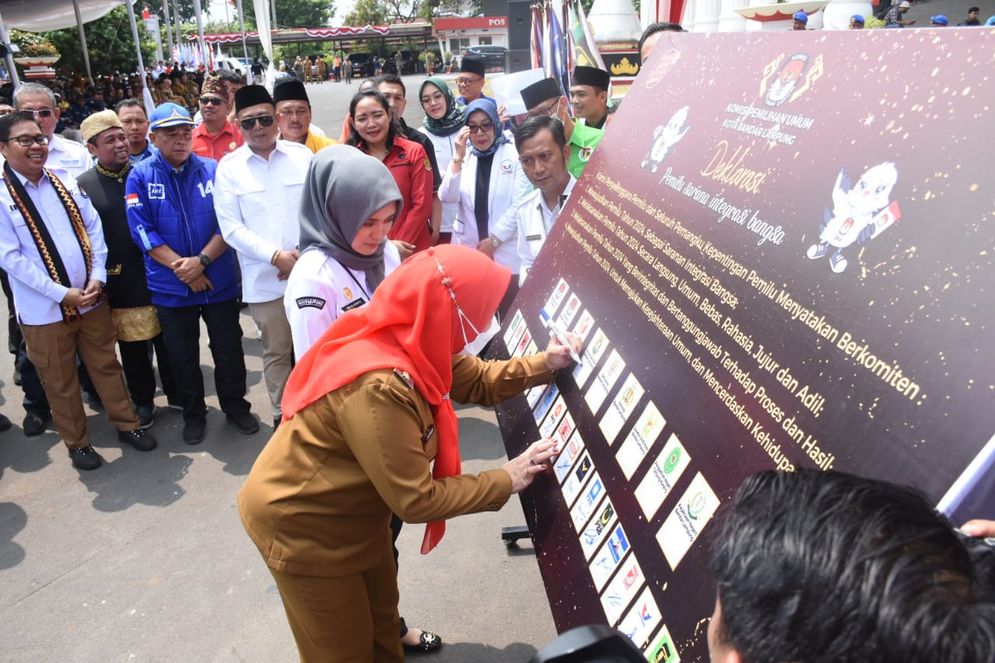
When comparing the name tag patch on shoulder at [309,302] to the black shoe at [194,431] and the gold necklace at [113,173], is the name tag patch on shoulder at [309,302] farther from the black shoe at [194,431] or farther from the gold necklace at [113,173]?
the gold necklace at [113,173]

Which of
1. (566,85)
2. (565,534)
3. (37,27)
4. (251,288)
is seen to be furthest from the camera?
(37,27)

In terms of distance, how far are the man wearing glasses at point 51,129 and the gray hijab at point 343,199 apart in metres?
3.40

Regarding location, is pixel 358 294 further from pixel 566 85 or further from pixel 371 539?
pixel 566 85

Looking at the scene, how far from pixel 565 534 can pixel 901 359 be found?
904 mm

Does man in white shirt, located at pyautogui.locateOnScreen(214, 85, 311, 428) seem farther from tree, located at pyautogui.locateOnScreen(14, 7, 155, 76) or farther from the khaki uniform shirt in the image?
tree, located at pyautogui.locateOnScreen(14, 7, 155, 76)

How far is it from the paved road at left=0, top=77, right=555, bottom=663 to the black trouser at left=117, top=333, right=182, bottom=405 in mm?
422

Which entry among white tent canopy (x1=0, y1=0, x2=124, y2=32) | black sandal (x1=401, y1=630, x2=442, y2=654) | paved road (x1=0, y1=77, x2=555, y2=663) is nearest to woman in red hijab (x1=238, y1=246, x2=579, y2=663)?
black sandal (x1=401, y1=630, x2=442, y2=654)

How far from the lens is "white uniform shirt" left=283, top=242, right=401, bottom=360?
→ 2412 mm

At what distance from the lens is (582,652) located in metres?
0.92

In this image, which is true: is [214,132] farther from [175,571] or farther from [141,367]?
[175,571]

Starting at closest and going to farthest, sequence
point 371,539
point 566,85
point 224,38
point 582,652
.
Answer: point 582,652 → point 371,539 → point 566,85 → point 224,38

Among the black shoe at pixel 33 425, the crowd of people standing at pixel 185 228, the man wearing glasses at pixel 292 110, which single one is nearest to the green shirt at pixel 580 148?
the crowd of people standing at pixel 185 228

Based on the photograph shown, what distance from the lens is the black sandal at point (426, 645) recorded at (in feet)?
9.11

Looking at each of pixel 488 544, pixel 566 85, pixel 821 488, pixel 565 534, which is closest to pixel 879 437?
pixel 821 488
